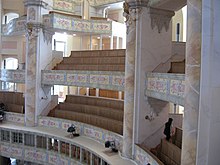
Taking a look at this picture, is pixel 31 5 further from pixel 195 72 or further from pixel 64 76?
pixel 195 72

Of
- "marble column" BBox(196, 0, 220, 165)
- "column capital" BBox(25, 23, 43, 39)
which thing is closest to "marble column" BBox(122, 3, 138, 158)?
"marble column" BBox(196, 0, 220, 165)

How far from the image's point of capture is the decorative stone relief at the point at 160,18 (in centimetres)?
1103

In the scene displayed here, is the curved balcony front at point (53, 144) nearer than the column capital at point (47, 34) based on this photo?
Yes

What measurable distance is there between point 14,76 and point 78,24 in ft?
18.5

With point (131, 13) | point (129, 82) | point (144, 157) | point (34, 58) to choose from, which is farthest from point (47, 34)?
point (144, 157)

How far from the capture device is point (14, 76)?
1862 centimetres

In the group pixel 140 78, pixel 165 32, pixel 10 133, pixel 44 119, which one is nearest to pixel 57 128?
pixel 44 119

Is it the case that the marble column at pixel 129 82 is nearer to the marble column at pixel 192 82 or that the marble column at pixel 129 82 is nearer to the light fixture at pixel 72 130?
the light fixture at pixel 72 130

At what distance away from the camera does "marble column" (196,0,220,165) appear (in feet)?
21.1

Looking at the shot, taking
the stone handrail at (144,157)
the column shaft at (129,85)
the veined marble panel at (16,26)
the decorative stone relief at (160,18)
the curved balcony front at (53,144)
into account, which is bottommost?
the curved balcony front at (53,144)

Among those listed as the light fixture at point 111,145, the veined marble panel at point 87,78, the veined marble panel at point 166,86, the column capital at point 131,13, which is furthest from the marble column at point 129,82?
the veined marble panel at point 87,78

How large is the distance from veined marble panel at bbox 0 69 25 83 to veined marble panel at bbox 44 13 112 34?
401cm

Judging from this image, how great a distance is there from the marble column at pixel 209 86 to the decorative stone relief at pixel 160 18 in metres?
4.64

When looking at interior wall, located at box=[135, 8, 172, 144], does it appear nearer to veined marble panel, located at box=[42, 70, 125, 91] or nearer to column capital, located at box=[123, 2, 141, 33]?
column capital, located at box=[123, 2, 141, 33]
